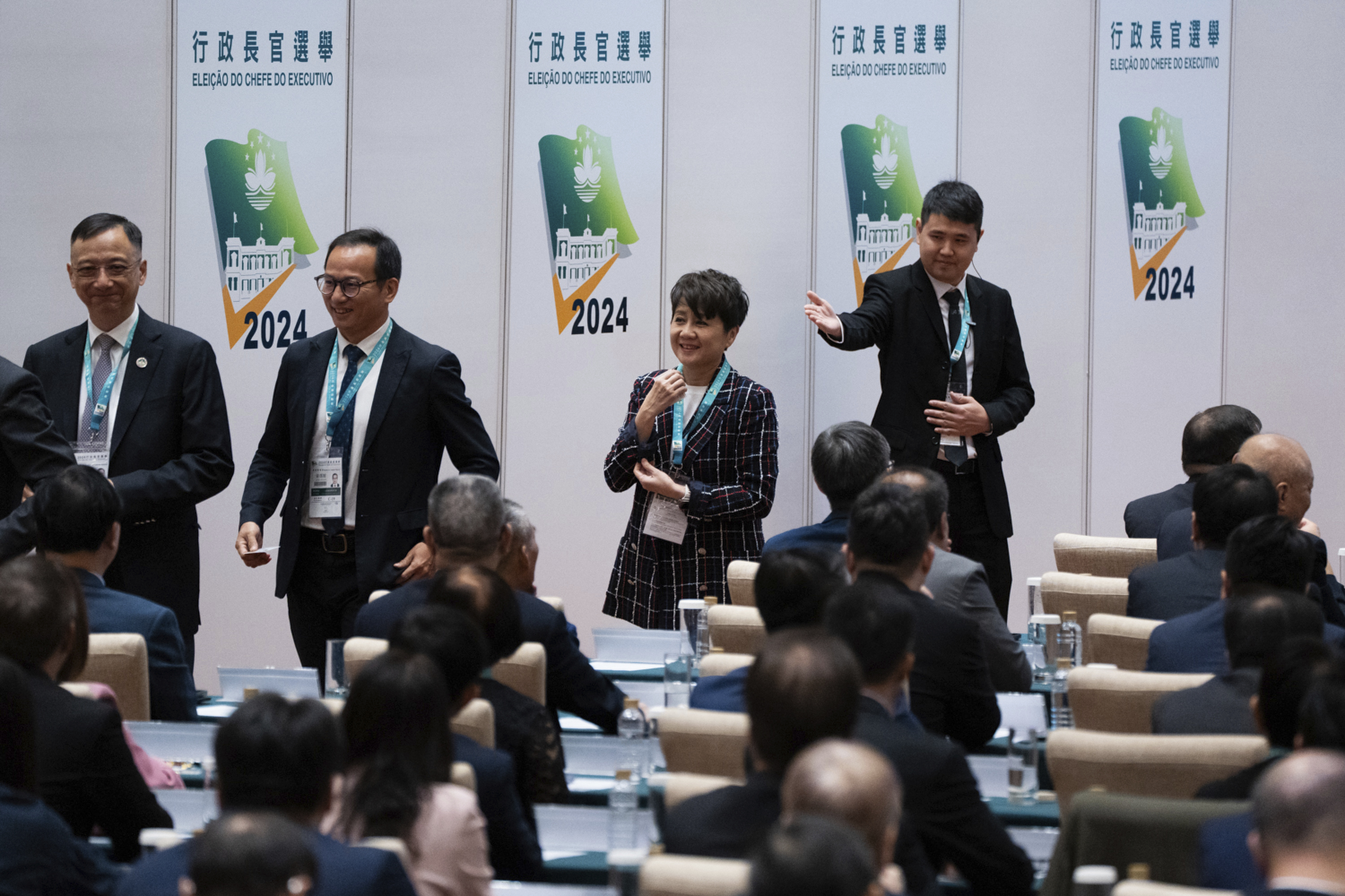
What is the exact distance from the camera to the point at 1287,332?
23.5ft

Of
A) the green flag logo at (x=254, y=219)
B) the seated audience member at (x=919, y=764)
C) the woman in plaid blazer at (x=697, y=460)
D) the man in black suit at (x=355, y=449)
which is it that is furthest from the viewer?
the green flag logo at (x=254, y=219)

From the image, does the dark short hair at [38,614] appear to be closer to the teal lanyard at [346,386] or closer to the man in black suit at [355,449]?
the man in black suit at [355,449]

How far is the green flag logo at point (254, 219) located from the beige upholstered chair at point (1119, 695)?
532 cm

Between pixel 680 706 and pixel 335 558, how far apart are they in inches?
72.8

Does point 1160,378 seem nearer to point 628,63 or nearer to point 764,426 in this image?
point 764,426

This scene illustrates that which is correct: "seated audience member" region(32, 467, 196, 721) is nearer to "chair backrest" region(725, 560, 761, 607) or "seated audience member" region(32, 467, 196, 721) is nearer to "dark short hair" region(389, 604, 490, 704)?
"dark short hair" region(389, 604, 490, 704)

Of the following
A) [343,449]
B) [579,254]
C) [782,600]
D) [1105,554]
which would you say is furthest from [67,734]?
[579,254]

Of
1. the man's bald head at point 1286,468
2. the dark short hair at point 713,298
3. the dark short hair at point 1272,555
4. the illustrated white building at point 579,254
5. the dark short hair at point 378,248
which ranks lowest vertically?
the dark short hair at point 1272,555

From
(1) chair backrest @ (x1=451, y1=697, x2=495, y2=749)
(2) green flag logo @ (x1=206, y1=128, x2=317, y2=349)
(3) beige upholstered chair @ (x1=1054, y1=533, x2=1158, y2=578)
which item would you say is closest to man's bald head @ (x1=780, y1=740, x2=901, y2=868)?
(1) chair backrest @ (x1=451, y1=697, x2=495, y2=749)

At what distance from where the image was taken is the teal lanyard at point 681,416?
225 inches

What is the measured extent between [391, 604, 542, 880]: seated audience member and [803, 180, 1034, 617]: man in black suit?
3362mm

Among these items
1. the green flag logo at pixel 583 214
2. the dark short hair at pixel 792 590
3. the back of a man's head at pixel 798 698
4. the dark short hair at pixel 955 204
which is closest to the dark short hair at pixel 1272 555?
the dark short hair at pixel 792 590

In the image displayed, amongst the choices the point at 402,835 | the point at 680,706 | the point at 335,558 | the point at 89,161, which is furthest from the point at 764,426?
the point at 89,161

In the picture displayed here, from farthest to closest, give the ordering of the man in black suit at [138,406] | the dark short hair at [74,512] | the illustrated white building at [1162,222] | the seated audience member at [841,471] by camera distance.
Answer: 1. the illustrated white building at [1162,222]
2. the man in black suit at [138,406]
3. the seated audience member at [841,471]
4. the dark short hair at [74,512]
